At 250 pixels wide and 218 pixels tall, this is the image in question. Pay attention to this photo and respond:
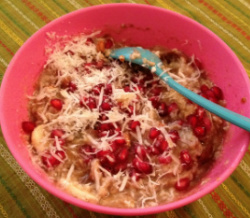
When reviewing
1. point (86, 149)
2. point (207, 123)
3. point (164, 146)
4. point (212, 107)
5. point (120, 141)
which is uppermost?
point (212, 107)

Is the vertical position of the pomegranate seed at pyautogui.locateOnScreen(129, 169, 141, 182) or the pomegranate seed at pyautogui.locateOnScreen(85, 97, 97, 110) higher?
the pomegranate seed at pyautogui.locateOnScreen(129, 169, 141, 182)

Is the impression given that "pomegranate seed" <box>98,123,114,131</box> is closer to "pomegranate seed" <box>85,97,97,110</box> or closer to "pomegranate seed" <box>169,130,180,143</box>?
"pomegranate seed" <box>85,97,97,110</box>

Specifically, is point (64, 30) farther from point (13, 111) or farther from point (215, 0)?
point (215, 0)

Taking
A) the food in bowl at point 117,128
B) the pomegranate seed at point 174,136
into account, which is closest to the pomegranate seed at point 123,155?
the food in bowl at point 117,128

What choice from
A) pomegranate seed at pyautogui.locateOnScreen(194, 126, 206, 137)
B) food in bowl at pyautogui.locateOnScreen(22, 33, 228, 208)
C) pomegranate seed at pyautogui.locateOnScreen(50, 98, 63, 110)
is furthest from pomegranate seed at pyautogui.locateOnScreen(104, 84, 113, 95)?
pomegranate seed at pyautogui.locateOnScreen(194, 126, 206, 137)

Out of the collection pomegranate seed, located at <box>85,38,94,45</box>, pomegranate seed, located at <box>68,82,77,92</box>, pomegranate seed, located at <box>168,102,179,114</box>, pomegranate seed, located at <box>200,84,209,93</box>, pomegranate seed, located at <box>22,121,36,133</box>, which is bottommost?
pomegranate seed, located at <box>22,121,36,133</box>

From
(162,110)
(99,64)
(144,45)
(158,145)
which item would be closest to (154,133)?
(158,145)

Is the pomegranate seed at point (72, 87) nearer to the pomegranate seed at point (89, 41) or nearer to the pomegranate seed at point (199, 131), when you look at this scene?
the pomegranate seed at point (89, 41)

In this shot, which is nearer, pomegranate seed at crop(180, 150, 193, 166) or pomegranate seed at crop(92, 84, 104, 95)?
pomegranate seed at crop(180, 150, 193, 166)

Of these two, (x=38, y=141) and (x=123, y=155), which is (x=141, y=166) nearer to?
(x=123, y=155)
